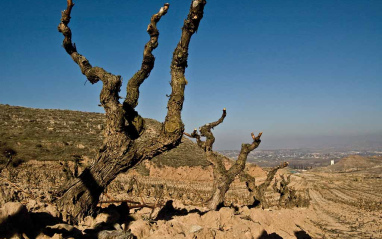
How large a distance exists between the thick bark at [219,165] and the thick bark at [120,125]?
214 inches

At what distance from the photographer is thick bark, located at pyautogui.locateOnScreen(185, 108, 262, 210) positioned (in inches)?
437

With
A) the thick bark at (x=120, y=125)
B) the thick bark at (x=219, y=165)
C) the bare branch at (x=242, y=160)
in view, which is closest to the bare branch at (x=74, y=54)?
the thick bark at (x=120, y=125)

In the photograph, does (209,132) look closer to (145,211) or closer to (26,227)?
(145,211)

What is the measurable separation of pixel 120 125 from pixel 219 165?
7.33 meters

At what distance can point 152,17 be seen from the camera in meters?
5.77

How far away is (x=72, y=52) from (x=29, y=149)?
2504 centimetres

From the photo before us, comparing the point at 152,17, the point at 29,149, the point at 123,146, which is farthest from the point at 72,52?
the point at 29,149

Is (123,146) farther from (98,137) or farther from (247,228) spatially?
(98,137)

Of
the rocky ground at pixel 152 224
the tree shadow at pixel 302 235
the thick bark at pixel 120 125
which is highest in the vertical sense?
the thick bark at pixel 120 125

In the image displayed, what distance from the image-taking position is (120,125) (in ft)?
19.7

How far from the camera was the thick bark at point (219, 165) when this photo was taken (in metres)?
11.1

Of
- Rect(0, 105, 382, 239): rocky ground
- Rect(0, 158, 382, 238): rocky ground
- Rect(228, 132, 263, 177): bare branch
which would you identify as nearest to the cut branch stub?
Rect(0, 105, 382, 239): rocky ground

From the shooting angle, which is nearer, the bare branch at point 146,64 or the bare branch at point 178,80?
the bare branch at point 146,64

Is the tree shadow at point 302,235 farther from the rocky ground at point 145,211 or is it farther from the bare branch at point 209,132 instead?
the bare branch at point 209,132
